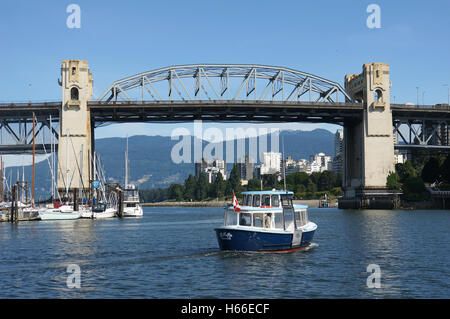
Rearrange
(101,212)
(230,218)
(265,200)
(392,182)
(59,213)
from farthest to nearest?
(392,182), (101,212), (59,213), (265,200), (230,218)

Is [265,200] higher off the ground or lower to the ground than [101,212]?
higher

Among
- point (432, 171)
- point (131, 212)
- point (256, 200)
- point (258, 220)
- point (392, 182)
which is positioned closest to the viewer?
point (258, 220)

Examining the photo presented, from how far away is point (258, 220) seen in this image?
41.4 m

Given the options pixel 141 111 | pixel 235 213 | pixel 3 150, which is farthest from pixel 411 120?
pixel 235 213

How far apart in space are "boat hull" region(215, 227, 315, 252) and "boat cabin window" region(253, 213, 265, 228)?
3.27ft

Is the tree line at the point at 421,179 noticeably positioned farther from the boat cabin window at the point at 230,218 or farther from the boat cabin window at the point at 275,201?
the boat cabin window at the point at 230,218

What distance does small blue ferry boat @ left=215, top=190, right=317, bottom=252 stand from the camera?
39991mm

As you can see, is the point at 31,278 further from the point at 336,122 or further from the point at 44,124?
the point at 336,122

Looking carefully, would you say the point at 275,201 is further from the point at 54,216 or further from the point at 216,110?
the point at 216,110

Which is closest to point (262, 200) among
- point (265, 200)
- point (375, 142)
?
point (265, 200)

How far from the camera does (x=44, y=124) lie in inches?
4719

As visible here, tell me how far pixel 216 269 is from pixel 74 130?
8399 cm

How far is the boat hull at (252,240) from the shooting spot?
39.9m
